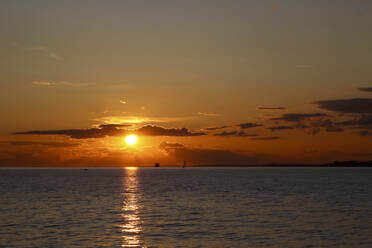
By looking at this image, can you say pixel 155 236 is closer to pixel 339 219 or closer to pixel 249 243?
pixel 249 243

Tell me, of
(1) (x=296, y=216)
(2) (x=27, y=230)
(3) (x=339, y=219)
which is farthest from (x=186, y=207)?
(2) (x=27, y=230)

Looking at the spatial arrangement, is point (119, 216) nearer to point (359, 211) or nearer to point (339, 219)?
point (339, 219)

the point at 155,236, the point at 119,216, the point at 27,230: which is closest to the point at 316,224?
the point at 155,236

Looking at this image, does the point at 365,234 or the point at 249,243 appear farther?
the point at 365,234

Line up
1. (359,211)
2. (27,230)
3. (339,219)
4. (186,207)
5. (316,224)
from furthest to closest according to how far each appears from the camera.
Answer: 1. (186,207)
2. (359,211)
3. (339,219)
4. (316,224)
5. (27,230)

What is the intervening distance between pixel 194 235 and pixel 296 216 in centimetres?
1956

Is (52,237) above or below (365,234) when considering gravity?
above

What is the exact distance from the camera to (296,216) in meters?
60.0

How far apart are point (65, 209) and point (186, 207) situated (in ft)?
59.3

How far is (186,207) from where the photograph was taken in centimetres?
7262

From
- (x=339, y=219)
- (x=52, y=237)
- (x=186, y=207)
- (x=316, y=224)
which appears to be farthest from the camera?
(x=186, y=207)

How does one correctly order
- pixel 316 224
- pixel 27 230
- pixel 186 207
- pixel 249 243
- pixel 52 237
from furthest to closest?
pixel 186 207, pixel 316 224, pixel 27 230, pixel 52 237, pixel 249 243

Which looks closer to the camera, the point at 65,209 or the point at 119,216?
the point at 119,216

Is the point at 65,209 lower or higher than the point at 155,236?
higher
